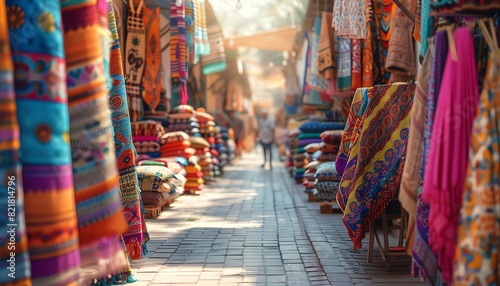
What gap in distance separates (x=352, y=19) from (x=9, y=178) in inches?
240

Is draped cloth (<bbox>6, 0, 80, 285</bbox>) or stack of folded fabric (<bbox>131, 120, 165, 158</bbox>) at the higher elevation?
draped cloth (<bbox>6, 0, 80, 285</bbox>)

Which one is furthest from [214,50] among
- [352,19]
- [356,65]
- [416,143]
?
[416,143]

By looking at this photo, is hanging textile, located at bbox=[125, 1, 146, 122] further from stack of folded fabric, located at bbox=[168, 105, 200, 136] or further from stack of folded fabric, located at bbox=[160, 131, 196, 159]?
stack of folded fabric, located at bbox=[168, 105, 200, 136]

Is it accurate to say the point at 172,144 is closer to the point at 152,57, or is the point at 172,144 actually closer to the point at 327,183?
the point at 152,57

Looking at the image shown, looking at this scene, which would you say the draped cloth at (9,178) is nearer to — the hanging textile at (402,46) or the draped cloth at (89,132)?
the draped cloth at (89,132)

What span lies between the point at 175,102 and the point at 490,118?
35.4ft

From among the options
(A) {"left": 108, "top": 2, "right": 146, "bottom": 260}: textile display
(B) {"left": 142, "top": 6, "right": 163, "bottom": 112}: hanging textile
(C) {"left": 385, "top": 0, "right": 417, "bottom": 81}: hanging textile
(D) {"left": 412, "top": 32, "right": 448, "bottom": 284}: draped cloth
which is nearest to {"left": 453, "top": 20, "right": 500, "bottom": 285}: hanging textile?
(D) {"left": 412, "top": 32, "right": 448, "bottom": 284}: draped cloth

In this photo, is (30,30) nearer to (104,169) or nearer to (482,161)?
(104,169)

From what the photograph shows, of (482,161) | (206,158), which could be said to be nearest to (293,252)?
(482,161)

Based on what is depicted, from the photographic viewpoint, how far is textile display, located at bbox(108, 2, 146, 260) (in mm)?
4477

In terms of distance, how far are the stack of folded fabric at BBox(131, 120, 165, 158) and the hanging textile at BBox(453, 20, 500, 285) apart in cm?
792

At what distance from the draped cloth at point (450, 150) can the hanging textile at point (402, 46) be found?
4220 millimetres

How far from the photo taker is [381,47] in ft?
29.1

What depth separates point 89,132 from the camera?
2691mm
